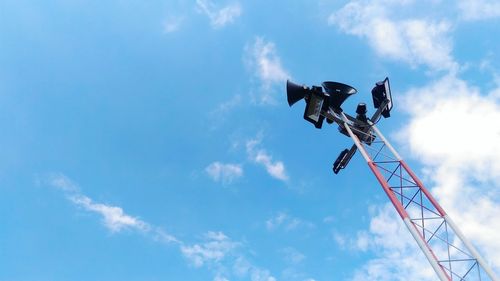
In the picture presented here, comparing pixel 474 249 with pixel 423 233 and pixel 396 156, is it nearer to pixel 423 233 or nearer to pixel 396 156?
pixel 423 233

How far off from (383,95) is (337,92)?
1.73 metres

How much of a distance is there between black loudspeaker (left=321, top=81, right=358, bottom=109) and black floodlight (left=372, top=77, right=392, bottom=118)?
1.14 meters

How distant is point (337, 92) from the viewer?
13.3 metres

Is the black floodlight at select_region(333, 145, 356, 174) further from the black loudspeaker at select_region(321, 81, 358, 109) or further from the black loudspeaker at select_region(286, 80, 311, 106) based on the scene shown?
the black loudspeaker at select_region(286, 80, 311, 106)

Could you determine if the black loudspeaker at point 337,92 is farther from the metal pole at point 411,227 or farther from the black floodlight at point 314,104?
the metal pole at point 411,227

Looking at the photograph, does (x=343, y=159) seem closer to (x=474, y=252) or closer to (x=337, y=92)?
(x=337, y=92)

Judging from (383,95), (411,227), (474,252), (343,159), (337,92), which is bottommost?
(474,252)

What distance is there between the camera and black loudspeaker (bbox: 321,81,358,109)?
1329 cm

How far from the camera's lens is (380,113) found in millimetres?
12391

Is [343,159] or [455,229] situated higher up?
[343,159]

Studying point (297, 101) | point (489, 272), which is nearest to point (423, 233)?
point (489, 272)

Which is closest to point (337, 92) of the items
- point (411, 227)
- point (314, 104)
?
point (314, 104)

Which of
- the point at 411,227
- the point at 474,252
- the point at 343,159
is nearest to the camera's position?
the point at 474,252

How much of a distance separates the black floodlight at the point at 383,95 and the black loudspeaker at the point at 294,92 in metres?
2.43
